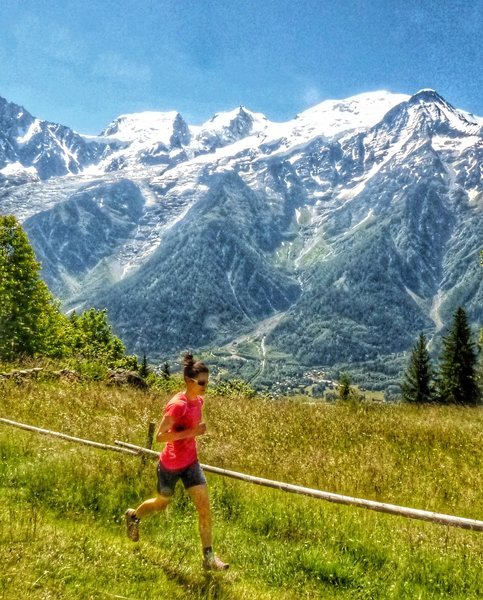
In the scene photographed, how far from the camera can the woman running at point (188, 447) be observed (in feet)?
22.6

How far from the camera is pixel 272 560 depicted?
25.4 feet

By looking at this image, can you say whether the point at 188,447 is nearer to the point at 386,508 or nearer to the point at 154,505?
the point at 154,505

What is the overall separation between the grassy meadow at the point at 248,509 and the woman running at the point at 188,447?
0.47m

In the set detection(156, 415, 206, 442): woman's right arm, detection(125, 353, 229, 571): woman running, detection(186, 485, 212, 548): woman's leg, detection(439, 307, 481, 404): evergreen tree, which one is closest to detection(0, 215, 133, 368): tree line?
detection(125, 353, 229, 571): woman running

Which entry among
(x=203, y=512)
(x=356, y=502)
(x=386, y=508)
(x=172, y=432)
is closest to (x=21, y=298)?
(x=172, y=432)

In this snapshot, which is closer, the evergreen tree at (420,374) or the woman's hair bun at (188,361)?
the woman's hair bun at (188,361)

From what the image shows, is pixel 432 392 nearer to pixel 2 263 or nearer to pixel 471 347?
pixel 471 347

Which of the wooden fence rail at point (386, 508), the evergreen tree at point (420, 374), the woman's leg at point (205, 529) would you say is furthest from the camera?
the evergreen tree at point (420, 374)

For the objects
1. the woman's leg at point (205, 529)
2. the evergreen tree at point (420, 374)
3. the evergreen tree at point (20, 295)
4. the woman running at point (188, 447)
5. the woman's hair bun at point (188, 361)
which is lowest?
the evergreen tree at point (420, 374)

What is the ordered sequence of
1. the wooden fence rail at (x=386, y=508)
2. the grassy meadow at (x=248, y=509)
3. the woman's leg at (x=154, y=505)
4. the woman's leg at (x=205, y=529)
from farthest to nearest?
the woman's leg at (x=154, y=505) → the woman's leg at (x=205, y=529) → the wooden fence rail at (x=386, y=508) → the grassy meadow at (x=248, y=509)

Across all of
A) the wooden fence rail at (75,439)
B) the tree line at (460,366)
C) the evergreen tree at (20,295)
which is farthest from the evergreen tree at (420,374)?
the wooden fence rail at (75,439)

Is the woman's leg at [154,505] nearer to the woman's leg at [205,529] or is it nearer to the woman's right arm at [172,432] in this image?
the woman's leg at [205,529]

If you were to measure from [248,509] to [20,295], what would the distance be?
3770cm

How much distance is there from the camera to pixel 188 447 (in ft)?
23.3
